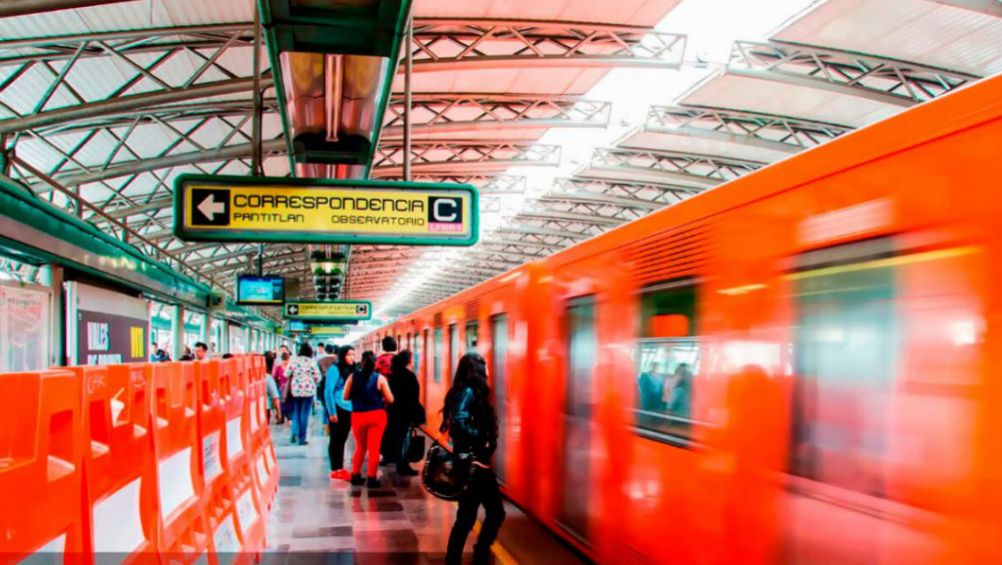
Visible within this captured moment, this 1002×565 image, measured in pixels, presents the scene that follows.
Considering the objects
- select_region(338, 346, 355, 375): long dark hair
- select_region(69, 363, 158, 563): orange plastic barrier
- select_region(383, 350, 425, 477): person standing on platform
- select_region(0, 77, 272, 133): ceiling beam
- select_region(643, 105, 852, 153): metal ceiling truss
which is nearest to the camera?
select_region(69, 363, 158, 563): orange plastic barrier

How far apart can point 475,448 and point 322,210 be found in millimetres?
2386

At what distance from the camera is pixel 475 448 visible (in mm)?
5543

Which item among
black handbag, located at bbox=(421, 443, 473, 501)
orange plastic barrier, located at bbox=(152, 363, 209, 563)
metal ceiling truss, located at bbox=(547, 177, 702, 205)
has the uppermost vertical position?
metal ceiling truss, located at bbox=(547, 177, 702, 205)

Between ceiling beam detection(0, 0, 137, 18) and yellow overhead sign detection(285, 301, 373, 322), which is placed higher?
ceiling beam detection(0, 0, 137, 18)

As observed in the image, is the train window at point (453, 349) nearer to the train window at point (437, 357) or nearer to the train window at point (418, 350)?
the train window at point (437, 357)

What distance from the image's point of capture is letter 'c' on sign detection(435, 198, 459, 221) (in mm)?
6859

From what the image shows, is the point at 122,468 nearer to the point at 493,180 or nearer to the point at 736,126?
the point at 736,126

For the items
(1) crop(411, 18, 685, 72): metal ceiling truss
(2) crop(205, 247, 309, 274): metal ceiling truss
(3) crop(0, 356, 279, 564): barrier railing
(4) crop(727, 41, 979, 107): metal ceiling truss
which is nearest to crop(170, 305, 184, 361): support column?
(1) crop(411, 18, 685, 72): metal ceiling truss

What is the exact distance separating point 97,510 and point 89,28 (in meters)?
9.66

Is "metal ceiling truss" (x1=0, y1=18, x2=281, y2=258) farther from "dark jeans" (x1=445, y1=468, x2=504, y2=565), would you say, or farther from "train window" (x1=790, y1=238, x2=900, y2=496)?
"train window" (x1=790, y1=238, x2=900, y2=496)

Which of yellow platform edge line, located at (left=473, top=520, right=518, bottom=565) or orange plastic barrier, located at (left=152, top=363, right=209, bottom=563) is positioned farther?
yellow platform edge line, located at (left=473, top=520, right=518, bottom=565)

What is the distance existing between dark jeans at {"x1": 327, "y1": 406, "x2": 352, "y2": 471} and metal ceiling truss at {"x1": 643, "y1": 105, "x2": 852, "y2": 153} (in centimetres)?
882

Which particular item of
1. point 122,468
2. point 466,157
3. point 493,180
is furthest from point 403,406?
point 493,180

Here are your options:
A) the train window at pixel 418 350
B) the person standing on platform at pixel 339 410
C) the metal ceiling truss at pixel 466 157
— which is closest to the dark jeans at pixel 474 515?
the person standing on platform at pixel 339 410
